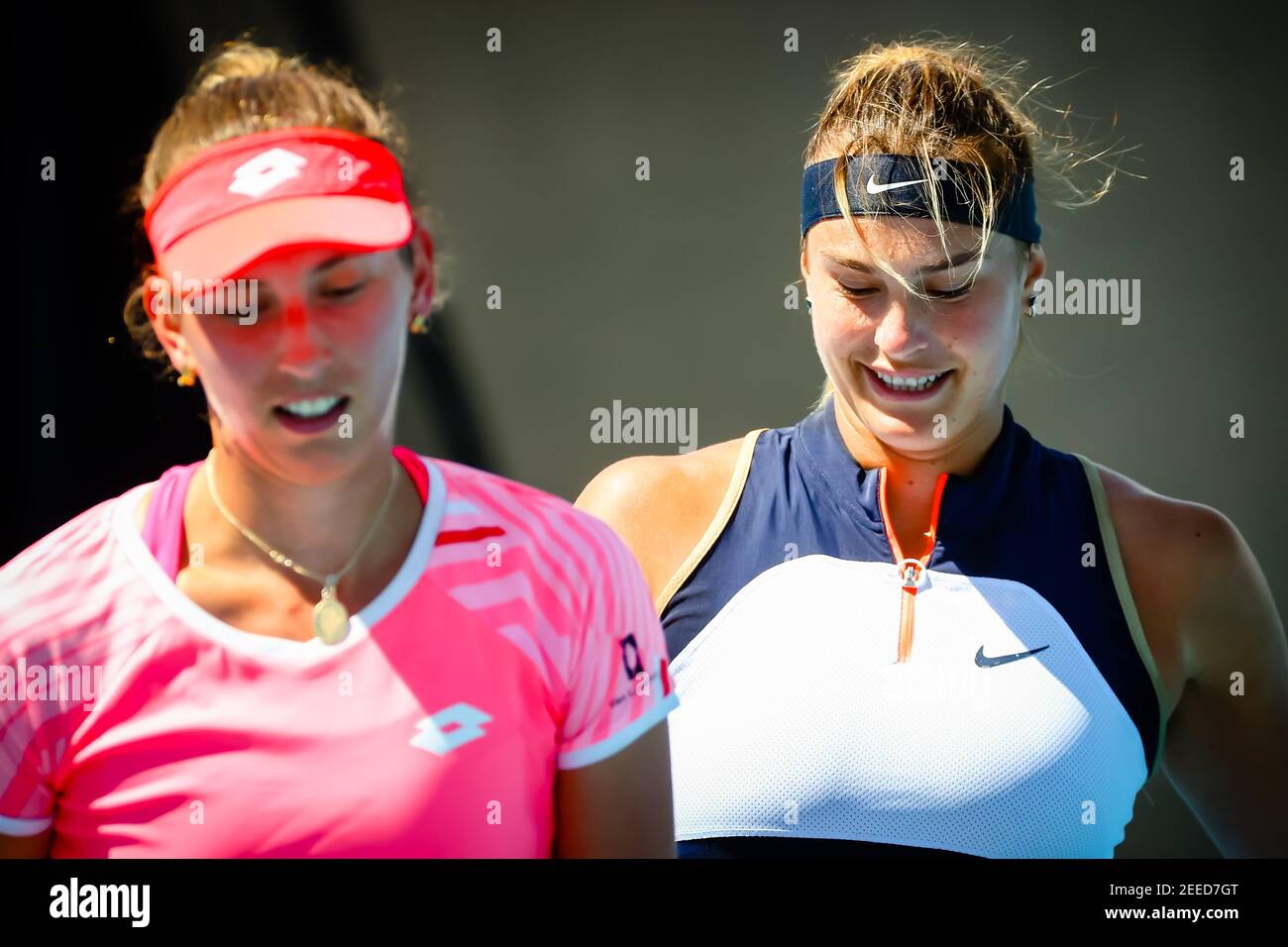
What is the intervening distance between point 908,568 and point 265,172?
872 mm

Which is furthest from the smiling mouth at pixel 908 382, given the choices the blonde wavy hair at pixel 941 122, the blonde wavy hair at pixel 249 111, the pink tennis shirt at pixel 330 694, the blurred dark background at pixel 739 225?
the blonde wavy hair at pixel 249 111

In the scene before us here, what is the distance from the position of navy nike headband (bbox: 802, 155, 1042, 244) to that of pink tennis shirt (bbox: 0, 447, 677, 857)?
1.88ft

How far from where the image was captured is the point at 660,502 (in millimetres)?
1798

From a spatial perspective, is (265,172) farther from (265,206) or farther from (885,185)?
(885,185)

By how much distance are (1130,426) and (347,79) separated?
3.66ft

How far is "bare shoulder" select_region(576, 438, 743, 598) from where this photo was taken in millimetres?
1778

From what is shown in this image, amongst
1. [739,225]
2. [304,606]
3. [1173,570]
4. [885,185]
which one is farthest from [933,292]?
[304,606]

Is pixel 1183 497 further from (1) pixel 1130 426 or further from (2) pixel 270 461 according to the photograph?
(2) pixel 270 461

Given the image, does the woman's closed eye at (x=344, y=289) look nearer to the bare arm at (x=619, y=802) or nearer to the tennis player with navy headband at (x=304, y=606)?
the tennis player with navy headband at (x=304, y=606)

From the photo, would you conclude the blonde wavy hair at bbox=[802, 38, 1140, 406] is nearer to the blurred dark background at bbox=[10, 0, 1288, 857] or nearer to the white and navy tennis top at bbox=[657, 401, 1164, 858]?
the blurred dark background at bbox=[10, 0, 1288, 857]

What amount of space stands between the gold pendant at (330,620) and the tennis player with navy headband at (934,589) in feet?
1.51

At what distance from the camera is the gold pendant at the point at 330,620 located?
1394 millimetres

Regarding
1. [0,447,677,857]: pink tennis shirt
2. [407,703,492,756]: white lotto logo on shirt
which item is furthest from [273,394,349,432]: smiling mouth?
Answer: [407,703,492,756]: white lotto logo on shirt

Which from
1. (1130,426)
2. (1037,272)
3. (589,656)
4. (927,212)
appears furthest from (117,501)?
A: (1130,426)
